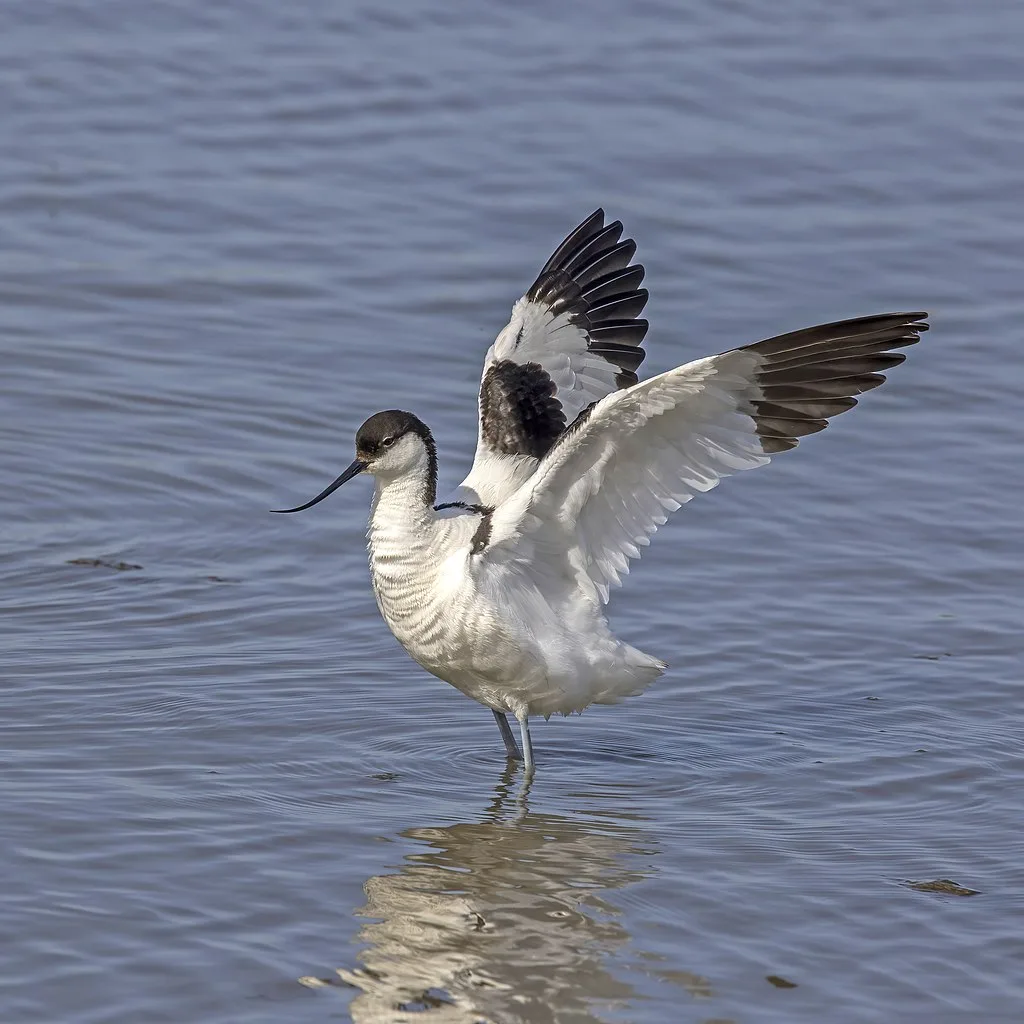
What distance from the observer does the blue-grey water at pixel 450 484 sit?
18.2ft

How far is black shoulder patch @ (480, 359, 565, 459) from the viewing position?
24.9ft

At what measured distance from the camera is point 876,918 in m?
5.77

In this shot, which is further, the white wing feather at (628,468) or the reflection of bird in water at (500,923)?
the white wing feather at (628,468)

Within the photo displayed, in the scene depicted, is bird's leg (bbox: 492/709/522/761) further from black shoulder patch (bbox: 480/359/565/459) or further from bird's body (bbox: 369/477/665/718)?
black shoulder patch (bbox: 480/359/565/459)

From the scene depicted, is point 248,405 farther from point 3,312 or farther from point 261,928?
point 261,928

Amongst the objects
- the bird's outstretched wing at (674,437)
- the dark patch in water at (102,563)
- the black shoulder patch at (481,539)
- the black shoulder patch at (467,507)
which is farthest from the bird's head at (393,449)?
the dark patch in water at (102,563)

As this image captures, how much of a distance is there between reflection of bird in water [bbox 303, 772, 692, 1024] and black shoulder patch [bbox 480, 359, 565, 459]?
1.56m

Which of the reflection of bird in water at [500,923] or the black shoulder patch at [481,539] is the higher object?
the black shoulder patch at [481,539]

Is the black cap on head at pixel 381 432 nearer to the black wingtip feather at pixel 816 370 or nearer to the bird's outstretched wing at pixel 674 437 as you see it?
the bird's outstretched wing at pixel 674 437

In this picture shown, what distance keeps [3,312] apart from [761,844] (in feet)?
20.9

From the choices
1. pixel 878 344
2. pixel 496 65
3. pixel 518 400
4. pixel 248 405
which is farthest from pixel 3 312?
pixel 878 344

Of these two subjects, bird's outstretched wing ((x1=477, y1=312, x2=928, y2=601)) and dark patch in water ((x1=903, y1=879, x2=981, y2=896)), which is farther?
bird's outstretched wing ((x1=477, y1=312, x2=928, y2=601))

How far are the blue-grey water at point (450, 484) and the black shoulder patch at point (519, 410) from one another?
1.00 m

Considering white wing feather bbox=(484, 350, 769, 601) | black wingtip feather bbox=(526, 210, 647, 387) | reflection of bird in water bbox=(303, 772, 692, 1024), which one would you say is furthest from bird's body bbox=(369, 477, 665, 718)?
black wingtip feather bbox=(526, 210, 647, 387)
